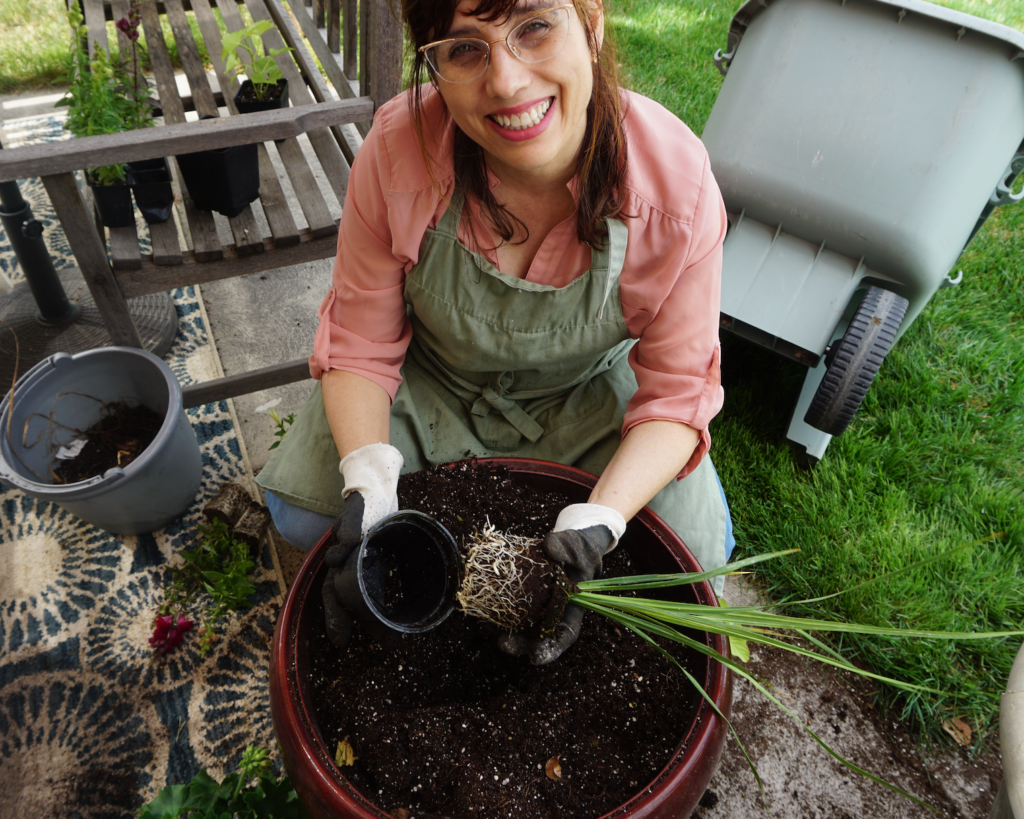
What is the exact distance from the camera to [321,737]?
96 cm

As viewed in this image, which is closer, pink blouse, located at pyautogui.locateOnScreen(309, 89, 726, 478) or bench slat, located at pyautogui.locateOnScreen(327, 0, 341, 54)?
pink blouse, located at pyautogui.locateOnScreen(309, 89, 726, 478)

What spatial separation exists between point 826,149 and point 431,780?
1.61 m

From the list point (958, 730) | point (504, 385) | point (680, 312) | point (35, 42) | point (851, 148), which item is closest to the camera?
point (680, 312)

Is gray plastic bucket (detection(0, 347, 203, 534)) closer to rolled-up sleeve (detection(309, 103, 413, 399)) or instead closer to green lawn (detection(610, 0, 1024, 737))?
rolled-up sleeve (detection(309, 103, 413, 399))

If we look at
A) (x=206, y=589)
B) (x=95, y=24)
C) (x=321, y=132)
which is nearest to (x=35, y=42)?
(x=95, y=24)

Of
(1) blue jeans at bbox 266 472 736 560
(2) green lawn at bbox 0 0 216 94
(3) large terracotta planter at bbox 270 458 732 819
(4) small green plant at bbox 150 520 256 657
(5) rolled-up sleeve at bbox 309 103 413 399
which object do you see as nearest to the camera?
(3) large terracotta planter at bbox 270 458 732 819

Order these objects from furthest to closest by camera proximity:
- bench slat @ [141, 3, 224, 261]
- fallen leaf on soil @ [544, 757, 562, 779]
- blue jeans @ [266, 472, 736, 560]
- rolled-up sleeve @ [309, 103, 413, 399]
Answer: bench slat @ [141, 3, 224, 261], blue jeans @ [266, 472, 736, 560], rolled-up sleeve @ [309, 103, 413, 399], fallen leaf on soil @ [544, 757, 562, 779]

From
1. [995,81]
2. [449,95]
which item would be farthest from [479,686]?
[995,81]

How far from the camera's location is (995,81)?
60.1 inches

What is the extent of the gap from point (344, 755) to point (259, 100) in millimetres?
1839

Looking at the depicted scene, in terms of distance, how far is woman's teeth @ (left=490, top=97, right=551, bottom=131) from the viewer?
101cm

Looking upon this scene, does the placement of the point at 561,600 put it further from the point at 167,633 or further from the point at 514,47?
the point at 167,633

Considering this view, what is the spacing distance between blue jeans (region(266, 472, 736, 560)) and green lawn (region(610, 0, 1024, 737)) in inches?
18.1

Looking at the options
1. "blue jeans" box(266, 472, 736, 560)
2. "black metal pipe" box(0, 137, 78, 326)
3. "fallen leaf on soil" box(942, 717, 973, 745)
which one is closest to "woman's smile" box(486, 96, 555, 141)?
"blue jeans" box(266, 472, 736, 560)
